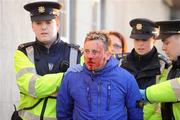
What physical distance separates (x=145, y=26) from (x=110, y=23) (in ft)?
19.3

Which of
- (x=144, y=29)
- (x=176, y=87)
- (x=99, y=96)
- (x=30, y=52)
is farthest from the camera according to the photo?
(x=144, y=29)

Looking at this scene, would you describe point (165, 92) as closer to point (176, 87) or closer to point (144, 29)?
point (176, 87)

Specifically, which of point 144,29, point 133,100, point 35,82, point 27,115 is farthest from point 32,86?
point 144,29

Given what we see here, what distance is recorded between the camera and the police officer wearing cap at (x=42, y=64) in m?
3.71

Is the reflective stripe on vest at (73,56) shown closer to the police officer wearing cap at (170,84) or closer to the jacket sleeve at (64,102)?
the jacket sleeve at (64,102)

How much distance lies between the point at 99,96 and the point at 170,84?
61 cm

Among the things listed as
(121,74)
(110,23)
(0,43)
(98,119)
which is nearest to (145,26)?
(121,74)

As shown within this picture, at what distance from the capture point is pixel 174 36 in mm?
3920

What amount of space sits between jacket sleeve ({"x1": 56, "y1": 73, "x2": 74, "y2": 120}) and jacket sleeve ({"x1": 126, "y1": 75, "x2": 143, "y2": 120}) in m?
0.43

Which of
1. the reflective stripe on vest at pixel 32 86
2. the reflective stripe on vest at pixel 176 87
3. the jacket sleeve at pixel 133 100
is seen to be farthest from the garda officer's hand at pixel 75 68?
the reflective stripe on vest at pixel 176 87

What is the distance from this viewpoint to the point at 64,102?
3.54 metres

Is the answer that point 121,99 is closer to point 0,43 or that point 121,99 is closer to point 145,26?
point 145,26

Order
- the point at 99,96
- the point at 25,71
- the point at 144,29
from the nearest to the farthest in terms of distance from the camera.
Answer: the point at 99,96
the point at 25,71
the point at 144,29

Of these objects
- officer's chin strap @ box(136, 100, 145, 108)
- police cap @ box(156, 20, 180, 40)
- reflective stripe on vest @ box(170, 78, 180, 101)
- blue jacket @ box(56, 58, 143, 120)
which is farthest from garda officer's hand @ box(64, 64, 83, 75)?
police cap @ box(156, 20, 180, 40)
